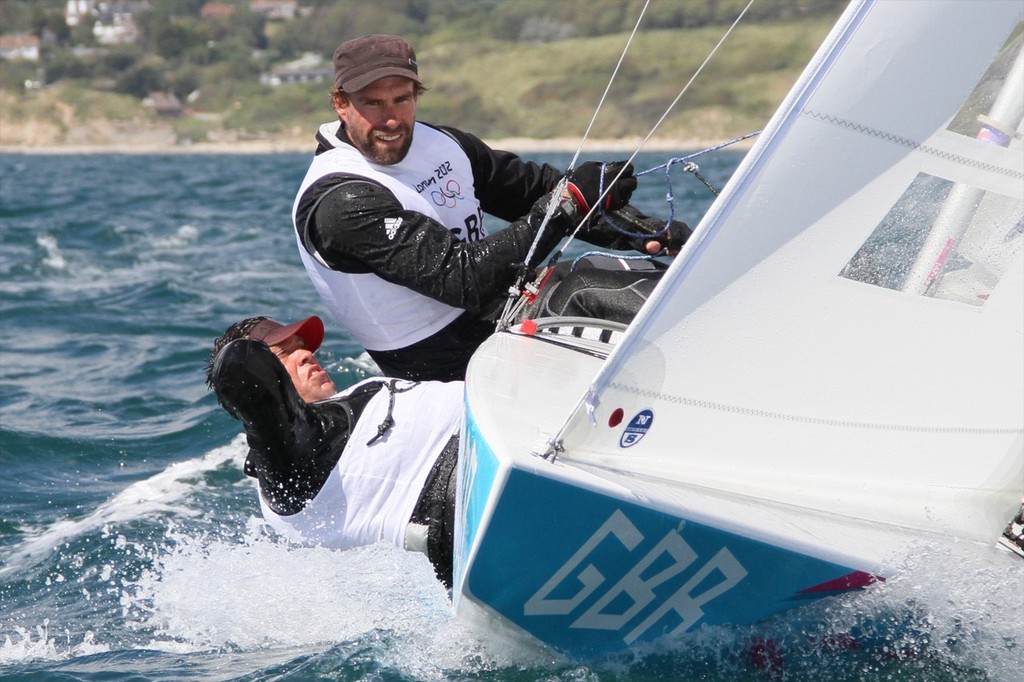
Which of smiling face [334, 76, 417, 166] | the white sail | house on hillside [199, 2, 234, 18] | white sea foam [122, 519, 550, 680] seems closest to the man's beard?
smiling face [334, 76, 417, 166]

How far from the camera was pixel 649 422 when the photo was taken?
8.52ft

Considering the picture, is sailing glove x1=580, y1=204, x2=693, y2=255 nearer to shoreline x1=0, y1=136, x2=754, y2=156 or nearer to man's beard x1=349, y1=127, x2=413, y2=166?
man's beard x1=349, y1=127, x2=413, y2=166

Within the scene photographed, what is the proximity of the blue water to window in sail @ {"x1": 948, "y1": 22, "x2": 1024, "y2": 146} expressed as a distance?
0.88 metres

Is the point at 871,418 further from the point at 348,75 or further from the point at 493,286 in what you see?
the point at 348,75

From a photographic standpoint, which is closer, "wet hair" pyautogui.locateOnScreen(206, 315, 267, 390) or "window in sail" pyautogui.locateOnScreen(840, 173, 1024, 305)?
"window in sail" pyautogui.locateOnScreen(840, 173, 1024, 305)

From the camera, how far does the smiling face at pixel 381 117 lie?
10.8 feet

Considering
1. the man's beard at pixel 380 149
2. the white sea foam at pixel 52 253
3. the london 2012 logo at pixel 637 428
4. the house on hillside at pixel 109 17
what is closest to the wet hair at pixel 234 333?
the man's beard at pixel 380 149

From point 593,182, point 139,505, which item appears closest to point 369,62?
point 593,182

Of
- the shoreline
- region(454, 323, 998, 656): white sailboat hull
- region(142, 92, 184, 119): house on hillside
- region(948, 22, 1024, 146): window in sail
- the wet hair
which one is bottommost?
region(142, 92, 184, 119): house on hillside

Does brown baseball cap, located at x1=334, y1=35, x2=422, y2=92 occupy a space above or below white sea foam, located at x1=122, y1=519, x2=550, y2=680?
above

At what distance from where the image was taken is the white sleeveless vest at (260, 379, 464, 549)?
3.07 metres

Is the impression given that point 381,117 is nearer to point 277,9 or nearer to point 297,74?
point 297,74

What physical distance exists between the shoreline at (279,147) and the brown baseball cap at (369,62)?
175ft

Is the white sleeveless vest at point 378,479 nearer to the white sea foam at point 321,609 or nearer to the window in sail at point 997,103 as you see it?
the white sea foam at point 321,609
